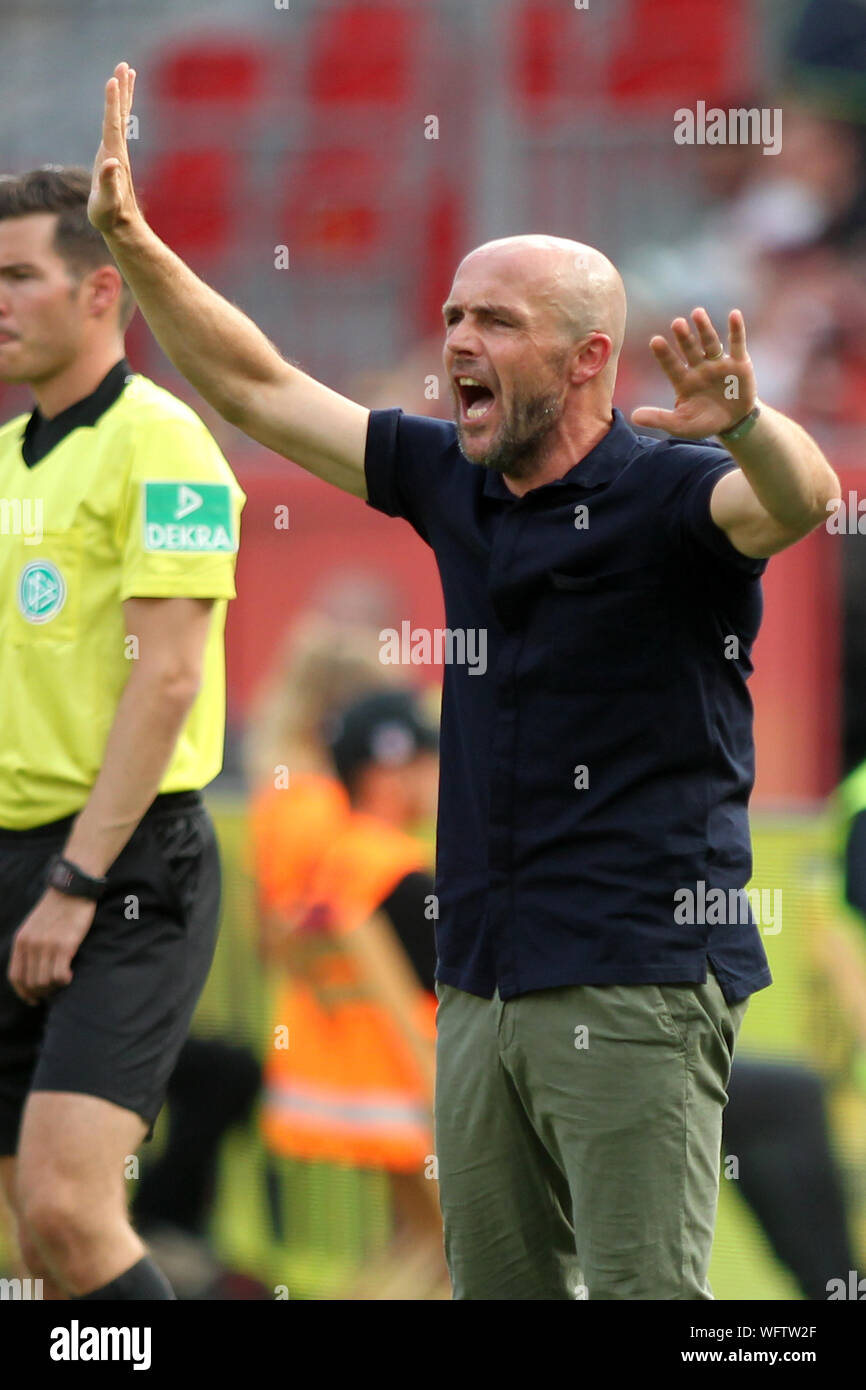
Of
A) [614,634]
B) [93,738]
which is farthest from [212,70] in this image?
[614,634]

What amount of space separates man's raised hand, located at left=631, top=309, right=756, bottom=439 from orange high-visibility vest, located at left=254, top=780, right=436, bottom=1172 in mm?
2449

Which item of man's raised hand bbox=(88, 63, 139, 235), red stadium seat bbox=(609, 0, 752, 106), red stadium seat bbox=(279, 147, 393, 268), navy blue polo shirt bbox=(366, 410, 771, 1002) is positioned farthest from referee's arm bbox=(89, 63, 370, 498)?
red stadium seat bbox=(609, 0, 752, 106)

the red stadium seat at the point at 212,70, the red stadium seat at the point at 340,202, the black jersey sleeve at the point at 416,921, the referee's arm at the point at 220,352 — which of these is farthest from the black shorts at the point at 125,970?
the red stadium seat at the point at 212,70

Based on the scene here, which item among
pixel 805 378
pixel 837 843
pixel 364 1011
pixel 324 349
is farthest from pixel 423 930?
pixel 324 349

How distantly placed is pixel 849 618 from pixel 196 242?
4567 millimetres

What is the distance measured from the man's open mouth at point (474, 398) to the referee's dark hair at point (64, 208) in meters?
0.99

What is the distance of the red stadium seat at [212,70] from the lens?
31.8 feet

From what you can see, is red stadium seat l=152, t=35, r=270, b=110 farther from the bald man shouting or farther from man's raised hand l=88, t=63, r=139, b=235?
the bald man shouting

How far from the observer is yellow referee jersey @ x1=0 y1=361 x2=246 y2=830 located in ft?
10.7

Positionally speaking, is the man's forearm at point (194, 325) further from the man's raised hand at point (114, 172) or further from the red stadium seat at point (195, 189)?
the red stadium seat at point (195, 189)

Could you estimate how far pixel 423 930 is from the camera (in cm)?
463

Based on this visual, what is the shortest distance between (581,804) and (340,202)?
6.44 metres

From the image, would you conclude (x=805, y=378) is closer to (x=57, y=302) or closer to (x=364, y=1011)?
(x=364, y=1011)

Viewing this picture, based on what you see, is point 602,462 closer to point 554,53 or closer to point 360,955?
point 360,955
